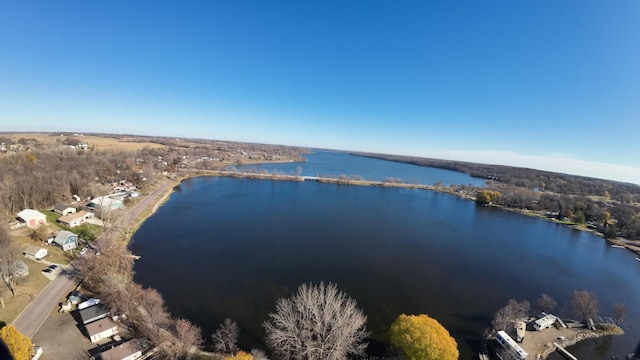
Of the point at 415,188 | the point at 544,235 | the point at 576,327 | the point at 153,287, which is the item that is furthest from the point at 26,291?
the point at 415,188

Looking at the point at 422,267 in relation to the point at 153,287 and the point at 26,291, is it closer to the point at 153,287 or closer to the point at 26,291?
the point at 153,287

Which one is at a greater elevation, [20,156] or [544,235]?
[20,156]

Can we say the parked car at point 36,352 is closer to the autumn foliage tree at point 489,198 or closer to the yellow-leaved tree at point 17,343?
the yellow-leaved tree at point 17,343

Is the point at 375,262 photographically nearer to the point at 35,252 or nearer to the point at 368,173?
the point at 35,252

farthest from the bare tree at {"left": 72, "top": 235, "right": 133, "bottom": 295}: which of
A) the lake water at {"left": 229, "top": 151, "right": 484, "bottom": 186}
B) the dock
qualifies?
the lake water at {"left": 229, "top": 151, "right": 484, "bottom": 186}

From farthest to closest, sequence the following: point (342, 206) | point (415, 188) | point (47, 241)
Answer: point (415, 188)
point (342, 206)
point (47, 241)
